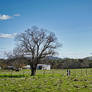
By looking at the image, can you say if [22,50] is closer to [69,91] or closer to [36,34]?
[36,34]

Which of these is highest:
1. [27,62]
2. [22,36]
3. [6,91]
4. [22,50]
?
[22,36]

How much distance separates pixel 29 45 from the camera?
29.4 m

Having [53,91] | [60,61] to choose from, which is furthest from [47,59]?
[60,61]

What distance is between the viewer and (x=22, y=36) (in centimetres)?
2992

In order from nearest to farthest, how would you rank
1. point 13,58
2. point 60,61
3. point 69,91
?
1. point 69,91
2. point 13,58
3. point 60,61

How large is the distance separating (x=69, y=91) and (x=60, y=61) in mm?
45269

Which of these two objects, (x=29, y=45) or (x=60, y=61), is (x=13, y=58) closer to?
(x=29, y=45)

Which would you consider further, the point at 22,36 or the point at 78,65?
the point at 78,65

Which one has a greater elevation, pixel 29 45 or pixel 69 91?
pixel 29 45

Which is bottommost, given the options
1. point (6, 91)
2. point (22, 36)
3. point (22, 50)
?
point (6, 91)

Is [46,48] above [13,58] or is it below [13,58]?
above

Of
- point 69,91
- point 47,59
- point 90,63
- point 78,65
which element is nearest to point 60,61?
point 78,65

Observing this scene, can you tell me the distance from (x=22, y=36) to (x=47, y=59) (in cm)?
657

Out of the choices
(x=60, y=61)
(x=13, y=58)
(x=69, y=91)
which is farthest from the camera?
(x=60, y=61)
